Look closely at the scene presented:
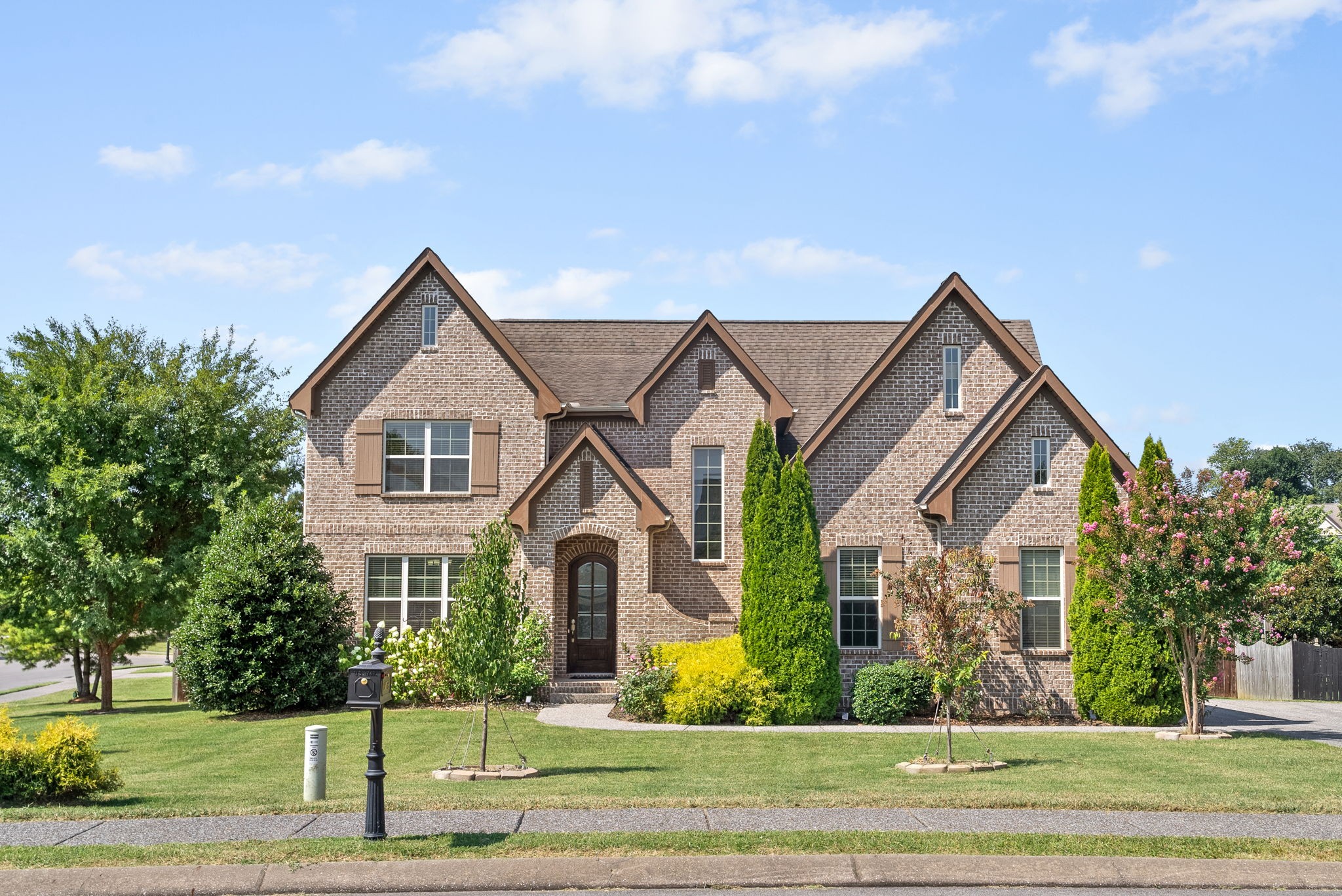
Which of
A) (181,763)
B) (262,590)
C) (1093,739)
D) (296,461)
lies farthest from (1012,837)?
(296,461)

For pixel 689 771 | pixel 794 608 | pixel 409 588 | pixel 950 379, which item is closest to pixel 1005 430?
pixel 950 379

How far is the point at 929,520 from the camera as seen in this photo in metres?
23.1

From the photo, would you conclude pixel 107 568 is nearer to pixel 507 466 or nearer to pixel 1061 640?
pixel 507 466

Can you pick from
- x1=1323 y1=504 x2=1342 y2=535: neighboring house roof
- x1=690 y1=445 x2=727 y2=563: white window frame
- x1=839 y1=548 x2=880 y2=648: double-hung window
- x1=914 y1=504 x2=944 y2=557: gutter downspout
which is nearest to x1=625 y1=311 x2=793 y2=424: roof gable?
x1=690 y1=445 x2=727 y2=563: white window frame

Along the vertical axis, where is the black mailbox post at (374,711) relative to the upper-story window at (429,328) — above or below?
below

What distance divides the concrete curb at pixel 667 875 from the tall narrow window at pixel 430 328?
16.9 meters

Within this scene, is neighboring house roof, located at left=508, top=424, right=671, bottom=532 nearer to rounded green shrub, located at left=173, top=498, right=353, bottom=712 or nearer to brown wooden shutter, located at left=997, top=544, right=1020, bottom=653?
rounded green shrub, located at left=173, top=498, right=353, bottom=712

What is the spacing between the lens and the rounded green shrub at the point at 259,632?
21.9 metres

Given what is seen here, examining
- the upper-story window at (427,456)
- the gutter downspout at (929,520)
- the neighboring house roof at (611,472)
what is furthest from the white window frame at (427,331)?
the gutter downspout at (929,520)

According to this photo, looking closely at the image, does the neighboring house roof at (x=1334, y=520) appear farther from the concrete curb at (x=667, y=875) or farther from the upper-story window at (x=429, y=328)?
the concrete curb at (x=667, y=875)

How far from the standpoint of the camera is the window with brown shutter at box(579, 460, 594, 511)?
925 inches

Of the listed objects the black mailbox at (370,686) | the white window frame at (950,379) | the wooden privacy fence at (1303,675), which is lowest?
the wooden privacy fence at (1303,675)

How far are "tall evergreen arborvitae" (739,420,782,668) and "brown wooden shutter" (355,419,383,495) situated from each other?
8.19 meters

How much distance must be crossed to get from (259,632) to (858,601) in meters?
11.6
